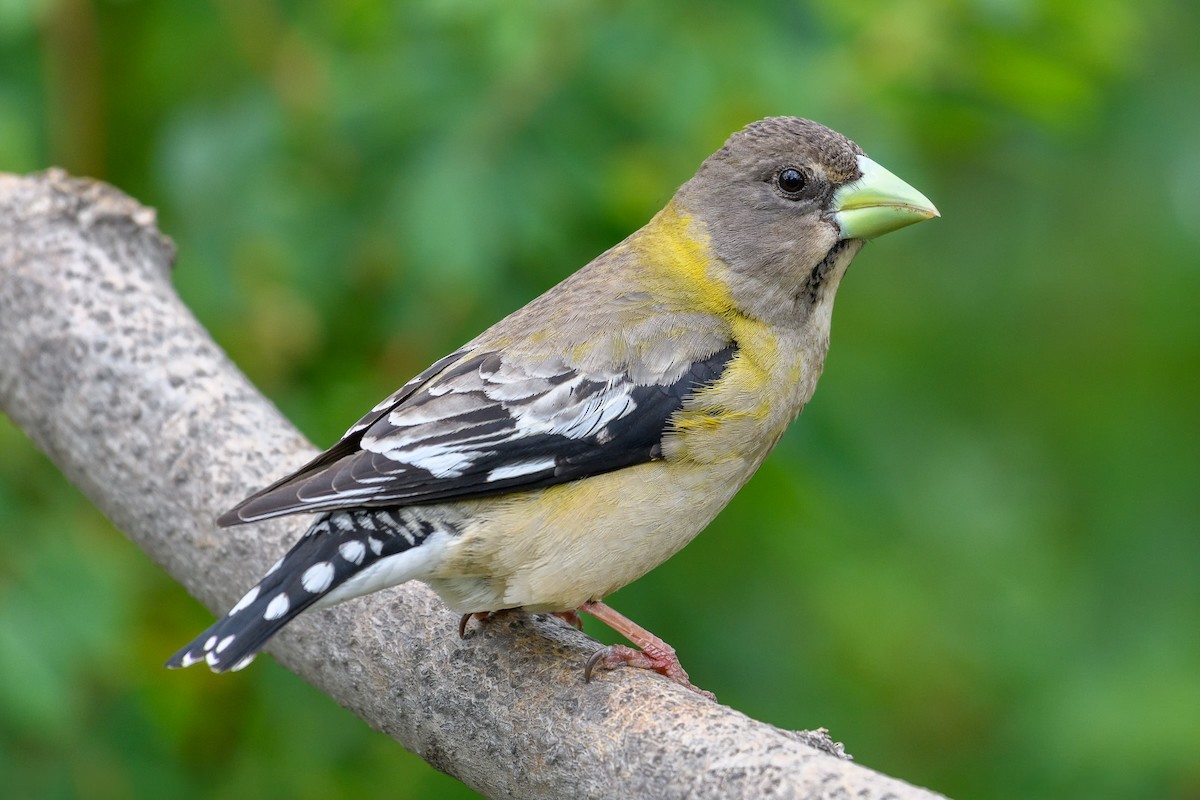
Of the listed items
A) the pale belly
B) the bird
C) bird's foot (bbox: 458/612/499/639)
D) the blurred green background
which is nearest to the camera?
the bird

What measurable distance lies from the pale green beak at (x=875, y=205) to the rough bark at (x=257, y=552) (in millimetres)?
1590

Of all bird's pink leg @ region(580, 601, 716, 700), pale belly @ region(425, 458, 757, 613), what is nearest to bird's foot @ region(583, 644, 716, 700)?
bird's pink leg @ region(580, 601, 716, 700)


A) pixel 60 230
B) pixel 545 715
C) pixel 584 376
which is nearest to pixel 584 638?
pixel 545 715

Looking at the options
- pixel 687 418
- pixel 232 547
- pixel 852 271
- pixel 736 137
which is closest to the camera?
pixel 687 418

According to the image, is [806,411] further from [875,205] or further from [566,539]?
[566,539]

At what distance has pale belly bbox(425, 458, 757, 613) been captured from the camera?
4051 millimetres

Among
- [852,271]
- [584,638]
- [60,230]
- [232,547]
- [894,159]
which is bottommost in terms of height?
[232,547]

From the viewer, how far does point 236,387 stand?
502cm

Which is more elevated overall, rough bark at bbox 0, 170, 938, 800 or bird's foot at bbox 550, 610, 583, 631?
bird's foot at bbox 550, 610, 583, 631

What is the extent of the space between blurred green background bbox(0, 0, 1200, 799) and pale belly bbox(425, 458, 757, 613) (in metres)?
1.02

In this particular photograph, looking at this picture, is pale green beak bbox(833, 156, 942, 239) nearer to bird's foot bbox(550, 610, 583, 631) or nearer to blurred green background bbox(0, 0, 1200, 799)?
blurred green background bbox(0, 0, 1200, 799)

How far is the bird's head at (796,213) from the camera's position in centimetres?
470

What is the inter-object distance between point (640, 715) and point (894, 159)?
2432mm

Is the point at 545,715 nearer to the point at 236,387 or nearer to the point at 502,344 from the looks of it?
the point at 502,344
